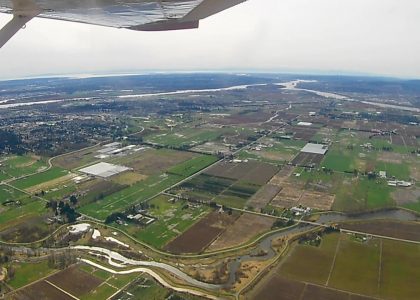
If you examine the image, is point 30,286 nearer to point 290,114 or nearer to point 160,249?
point 160,249

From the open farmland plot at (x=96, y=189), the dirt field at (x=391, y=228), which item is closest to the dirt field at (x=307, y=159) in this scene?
the dirt field at (x=391, y=228)

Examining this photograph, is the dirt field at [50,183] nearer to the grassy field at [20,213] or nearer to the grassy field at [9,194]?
the grassy field at [9,194]

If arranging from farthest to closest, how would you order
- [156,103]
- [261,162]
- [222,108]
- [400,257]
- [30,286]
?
[156,103] < [222,108] < [261,162] < [400,257] < [30,286]

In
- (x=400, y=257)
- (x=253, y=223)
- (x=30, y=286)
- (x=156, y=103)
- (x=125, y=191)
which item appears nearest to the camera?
(x=30, y=286)

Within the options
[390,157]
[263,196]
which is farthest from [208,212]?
[390,157]

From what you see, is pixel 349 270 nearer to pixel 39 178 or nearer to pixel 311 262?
pixel 311 262

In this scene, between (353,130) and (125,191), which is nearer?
(125,191)

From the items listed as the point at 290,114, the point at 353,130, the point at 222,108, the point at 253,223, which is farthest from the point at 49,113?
the point at 253,223
